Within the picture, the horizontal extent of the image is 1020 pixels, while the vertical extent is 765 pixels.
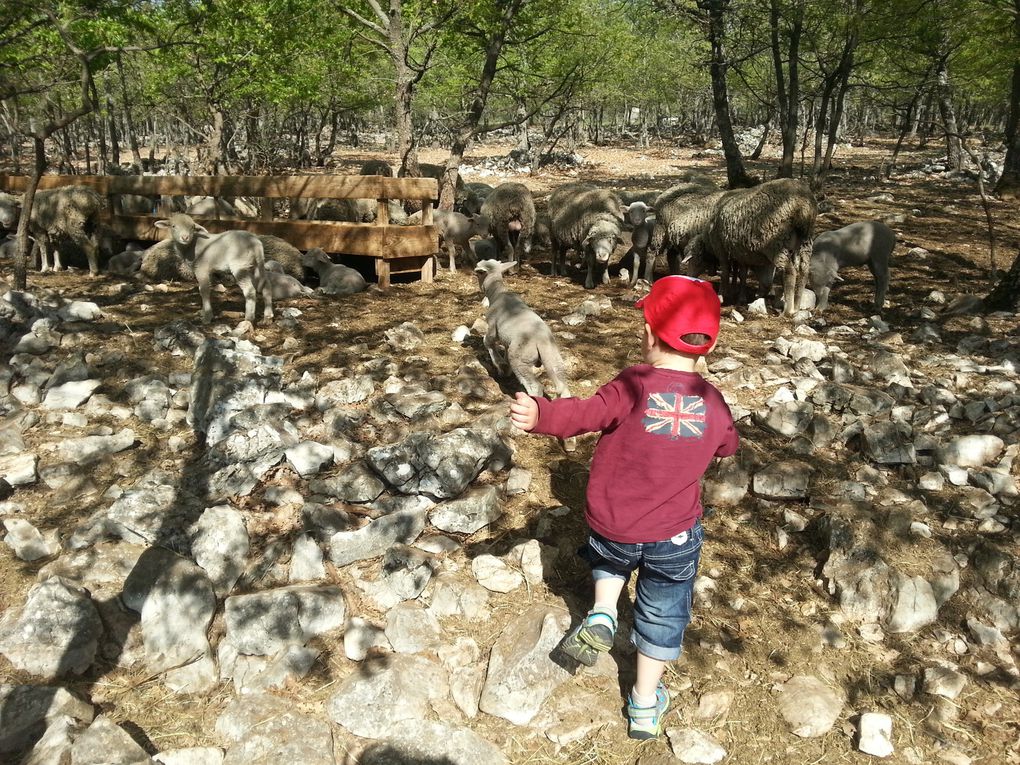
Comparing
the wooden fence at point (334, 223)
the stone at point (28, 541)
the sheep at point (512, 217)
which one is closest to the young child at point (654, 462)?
the stone at point (28, 541)

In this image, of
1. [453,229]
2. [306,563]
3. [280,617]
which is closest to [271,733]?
[280,617]

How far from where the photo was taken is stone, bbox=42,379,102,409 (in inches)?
199

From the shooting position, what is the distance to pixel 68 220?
9.99 m

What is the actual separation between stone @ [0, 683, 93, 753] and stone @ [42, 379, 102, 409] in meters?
2.89

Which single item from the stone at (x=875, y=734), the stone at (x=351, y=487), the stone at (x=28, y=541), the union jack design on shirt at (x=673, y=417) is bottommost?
the stone at (x=875, y=734)

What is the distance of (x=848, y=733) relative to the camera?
8.87 feet

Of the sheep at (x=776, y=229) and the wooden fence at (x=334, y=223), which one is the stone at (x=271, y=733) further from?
the sheep at (x=776, y=229)

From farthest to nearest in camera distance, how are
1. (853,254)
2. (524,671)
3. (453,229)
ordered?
(453,229), (853,254), (524,671)

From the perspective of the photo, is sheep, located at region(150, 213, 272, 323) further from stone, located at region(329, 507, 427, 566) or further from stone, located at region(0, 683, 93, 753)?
stone, located at region(0, 683, 93, 753)

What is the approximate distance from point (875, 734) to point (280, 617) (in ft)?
8.64

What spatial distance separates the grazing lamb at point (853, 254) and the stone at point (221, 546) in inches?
281

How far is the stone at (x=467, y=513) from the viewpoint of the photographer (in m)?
3.84

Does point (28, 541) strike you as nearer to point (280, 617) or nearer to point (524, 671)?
point (280, 617)

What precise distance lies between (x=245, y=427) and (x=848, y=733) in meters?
3.86
